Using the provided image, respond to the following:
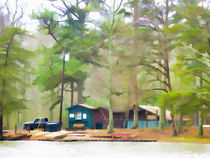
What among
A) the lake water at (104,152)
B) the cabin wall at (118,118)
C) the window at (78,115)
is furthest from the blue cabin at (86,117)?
the lake water at (104,152)

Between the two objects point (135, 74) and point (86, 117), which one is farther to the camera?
point (86, 117)

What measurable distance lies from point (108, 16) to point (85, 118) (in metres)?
11.6

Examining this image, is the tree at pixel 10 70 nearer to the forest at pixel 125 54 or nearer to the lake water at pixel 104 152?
the forest at pixel 125 54

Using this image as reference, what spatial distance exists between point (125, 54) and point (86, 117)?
10.3 meters

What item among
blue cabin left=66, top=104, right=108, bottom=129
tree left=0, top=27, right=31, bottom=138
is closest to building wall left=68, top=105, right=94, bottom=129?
blue cabin left=66, top=104, right=108, bottom=129

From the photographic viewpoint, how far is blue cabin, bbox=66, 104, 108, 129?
36094 millimetres

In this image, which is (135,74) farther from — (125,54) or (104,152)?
(104,152)

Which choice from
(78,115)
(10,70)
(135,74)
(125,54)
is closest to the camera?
(10,70)

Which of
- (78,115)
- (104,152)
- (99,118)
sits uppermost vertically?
(78,115)

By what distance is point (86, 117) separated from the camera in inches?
1421

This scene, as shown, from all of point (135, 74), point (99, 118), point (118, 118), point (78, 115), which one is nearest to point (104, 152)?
point (135, 74)

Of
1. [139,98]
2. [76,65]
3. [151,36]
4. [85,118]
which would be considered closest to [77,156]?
[139,98]

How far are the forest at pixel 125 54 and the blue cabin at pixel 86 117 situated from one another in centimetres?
214

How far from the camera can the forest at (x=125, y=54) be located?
2045cm
